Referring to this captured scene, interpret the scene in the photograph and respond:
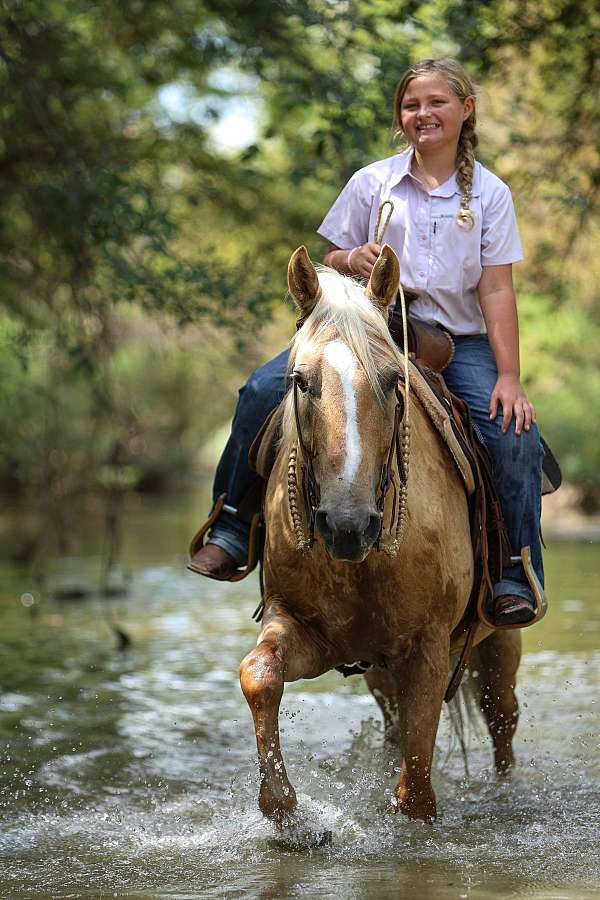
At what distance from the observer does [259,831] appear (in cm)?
544

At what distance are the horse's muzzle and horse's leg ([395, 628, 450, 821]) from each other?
3.49 ft

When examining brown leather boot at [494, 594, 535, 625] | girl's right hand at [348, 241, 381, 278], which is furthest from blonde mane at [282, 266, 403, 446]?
brown leather boot at [494, 594, 535, 625]

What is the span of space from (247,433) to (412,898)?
7.00ft

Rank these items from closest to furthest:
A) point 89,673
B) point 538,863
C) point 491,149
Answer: point 538,863, point 89,673, point 491,149

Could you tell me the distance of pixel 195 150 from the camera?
15.2m

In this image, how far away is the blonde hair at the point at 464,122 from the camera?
18.3 feet

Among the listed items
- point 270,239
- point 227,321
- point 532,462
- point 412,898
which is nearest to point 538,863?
point 412,898


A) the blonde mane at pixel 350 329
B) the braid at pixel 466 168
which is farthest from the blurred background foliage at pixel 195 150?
the blonde mane at pixel 350 329

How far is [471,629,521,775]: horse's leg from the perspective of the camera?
685 centimetres

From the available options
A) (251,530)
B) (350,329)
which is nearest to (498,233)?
(350,329)

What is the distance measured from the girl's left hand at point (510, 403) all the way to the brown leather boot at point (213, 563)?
1.39 meters

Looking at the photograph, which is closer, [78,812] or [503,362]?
[503,362]

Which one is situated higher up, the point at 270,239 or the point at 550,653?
the point at 270,239

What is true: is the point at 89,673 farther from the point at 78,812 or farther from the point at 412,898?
the point at 412,898
